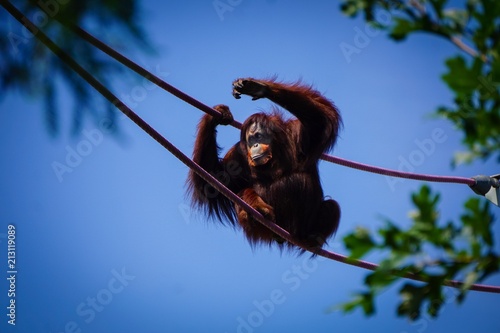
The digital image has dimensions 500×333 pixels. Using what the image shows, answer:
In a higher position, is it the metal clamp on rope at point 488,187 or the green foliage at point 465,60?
the metal clamp on rope at point 488,187

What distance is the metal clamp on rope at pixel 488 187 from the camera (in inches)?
219

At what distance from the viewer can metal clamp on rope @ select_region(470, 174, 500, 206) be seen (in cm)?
555

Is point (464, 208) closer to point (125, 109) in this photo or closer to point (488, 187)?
point (125, 109)

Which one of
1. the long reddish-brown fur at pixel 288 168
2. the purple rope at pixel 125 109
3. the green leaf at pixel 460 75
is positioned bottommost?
the green leaf at pixel 460 75

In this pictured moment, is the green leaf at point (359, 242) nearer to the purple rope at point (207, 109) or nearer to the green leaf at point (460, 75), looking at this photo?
the green leaf at point (460, 75)

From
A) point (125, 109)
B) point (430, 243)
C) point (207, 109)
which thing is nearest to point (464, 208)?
point (430, 243)

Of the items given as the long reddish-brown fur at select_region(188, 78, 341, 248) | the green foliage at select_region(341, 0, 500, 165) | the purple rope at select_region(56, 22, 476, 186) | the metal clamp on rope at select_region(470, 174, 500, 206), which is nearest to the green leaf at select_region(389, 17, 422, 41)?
the green foliage at select_region(341, 0, 500, 165)

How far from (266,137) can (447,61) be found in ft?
13.7

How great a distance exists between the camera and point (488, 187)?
5.58m

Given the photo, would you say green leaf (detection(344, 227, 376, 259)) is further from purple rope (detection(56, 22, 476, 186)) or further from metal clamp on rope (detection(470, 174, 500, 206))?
metal clamp on rope (detection(470, 174, 500, 206))

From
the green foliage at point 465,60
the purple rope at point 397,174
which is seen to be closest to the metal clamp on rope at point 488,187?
the purple rope at point 397,174

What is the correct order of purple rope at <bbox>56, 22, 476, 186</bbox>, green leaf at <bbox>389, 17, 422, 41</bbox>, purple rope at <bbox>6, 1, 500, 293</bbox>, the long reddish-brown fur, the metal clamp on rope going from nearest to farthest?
1. green leaf at <bbox>389, 17, 422, 41</bbox>
2. purple rope at <bbox>6, 1, 500, 293</bbox>
3. purple rope at <bbox>56, 22, 476, 186</bbox>
4. the long reddish-brown fur
5. the metal clamp on rope

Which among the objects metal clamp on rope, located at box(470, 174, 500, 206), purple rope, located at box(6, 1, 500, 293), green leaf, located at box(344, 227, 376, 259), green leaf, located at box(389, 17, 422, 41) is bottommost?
green leaf, located at box(344, 227, 376, 259)

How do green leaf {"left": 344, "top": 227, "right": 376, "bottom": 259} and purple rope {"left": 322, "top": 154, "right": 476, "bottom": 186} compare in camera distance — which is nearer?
green leaf {"left": 344, "top": 227, "right": 376, "bottom": 259}
